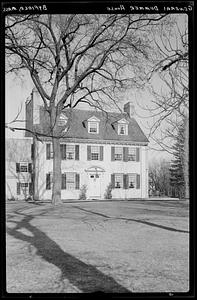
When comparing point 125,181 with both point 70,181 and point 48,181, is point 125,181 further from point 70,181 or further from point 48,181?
point 48,181

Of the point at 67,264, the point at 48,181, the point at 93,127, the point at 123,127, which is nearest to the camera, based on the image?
the point at 67,264

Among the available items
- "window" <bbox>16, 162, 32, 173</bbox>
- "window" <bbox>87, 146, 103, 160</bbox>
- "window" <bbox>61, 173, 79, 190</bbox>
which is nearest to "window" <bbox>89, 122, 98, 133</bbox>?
"window" <bbox>87, 146, 103, 160</bbox>

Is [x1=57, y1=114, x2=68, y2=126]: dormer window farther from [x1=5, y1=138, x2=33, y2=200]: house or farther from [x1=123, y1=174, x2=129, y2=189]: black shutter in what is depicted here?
[x1=123, y1=174, x2=129, y2=189]: black shutter

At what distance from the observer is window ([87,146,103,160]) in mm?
1769

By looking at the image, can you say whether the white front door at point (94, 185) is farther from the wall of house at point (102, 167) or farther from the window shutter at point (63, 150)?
the window shutter at point (63, 150)

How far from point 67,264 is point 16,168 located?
56cm

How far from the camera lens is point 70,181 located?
5.45ft

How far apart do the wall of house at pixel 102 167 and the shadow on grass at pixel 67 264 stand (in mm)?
216

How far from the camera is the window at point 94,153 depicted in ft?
5.80

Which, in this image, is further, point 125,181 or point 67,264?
point 125,181

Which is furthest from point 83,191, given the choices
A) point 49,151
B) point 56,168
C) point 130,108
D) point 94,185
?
point 130,108
